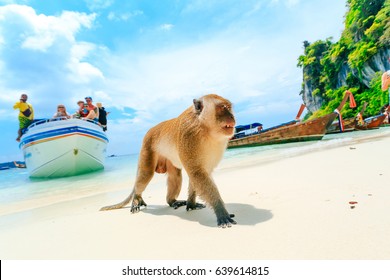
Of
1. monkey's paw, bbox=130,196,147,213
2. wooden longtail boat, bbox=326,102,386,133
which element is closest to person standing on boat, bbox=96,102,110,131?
monkey's paw, bbox=130,196,147,213

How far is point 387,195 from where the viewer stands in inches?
110

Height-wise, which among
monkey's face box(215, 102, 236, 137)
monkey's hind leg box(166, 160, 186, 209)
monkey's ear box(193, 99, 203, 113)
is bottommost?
monkey's hind leg box(166, 160, 186, 209)

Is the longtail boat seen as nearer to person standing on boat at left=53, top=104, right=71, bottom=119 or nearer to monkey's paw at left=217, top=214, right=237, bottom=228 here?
person standing on boat at left=53, top=104, right=71, bottom=119

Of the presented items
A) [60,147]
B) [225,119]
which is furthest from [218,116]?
[60,147]

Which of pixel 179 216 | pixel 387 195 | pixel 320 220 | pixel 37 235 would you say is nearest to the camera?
pixel 320 220

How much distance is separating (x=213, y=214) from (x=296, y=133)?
22556 millimetres

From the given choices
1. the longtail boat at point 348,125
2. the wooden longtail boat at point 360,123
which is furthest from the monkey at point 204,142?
the longtail boat at point 348,125

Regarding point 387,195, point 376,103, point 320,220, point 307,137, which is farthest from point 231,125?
point 376,103

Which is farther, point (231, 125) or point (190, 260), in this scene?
point (231, 125)

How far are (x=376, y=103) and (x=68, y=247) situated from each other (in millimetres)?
36265

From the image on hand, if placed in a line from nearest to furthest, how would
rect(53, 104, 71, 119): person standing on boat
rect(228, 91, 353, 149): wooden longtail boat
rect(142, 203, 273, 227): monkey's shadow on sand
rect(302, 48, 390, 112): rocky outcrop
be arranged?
1. rect(142, 203, 273, 227): monkey's shadow on sand
2. rect(53, 104, 71, 119): person standing on boat
3. rect(228, 91, 353, 149): wooden longtail boat
4. rect(302, 48, 390, 112): rocky outcrop

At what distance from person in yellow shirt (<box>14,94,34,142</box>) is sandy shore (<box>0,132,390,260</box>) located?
545 inches

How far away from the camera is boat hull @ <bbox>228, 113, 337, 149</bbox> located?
22219 millimetres

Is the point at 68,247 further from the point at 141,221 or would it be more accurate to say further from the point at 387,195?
the point at 387,195
